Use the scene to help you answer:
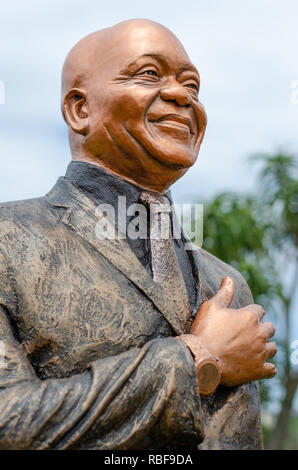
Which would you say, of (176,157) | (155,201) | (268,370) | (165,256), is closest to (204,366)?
(268,370)

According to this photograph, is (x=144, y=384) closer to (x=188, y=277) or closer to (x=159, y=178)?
(x=188, y=277)

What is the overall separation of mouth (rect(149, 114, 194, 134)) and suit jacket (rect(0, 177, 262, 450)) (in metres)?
0.49

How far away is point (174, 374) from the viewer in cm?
251

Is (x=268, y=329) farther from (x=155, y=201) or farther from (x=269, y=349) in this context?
(x=155, y=201)

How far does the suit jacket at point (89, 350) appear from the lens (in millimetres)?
2412

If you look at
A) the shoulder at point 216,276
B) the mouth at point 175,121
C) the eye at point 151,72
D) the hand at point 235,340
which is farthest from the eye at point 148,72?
the hand at point 235,340

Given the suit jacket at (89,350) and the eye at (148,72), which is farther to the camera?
the eye at (148,72)

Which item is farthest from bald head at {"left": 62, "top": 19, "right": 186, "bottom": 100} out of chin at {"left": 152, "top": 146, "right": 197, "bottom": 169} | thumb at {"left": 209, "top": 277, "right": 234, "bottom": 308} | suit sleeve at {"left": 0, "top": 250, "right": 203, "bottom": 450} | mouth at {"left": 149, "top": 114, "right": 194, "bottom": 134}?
suit sleeve at {"left": 0, "top": 250, "right": 203, "bottom": 450}

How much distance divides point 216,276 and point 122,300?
2.65ft

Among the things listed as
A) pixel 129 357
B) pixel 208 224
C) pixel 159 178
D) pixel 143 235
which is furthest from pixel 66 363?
pixel 208 224

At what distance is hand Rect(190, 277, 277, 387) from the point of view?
2768 mm

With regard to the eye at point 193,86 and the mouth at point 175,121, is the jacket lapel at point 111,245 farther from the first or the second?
the eye at point 193,86
